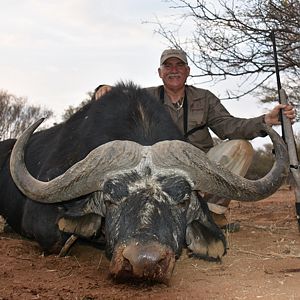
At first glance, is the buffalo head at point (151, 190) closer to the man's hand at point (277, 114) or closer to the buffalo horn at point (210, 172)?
the buffalo horn at point (210, 172)

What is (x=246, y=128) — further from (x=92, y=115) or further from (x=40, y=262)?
(x=40, y=262)

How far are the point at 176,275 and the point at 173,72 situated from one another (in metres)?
3.22

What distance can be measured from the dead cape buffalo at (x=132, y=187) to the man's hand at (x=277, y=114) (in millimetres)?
1294

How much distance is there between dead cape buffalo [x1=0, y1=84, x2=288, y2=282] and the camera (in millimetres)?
3867

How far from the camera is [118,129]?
5.06 m

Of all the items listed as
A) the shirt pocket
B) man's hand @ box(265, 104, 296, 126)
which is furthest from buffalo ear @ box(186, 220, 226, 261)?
the shirt pocket

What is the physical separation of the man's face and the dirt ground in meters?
2.08

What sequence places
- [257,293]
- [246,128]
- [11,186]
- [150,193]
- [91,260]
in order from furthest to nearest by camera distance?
1. [11,186]
2. [246,128]
3. [91,260]
4. [150,193]
5. [257,293]

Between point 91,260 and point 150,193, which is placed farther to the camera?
point 91,260

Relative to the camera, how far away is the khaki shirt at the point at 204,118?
695cm

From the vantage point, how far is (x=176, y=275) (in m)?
4.65

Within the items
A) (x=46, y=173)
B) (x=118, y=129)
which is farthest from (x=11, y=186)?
(x=118, y=129)

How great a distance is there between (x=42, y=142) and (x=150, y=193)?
10.6ft

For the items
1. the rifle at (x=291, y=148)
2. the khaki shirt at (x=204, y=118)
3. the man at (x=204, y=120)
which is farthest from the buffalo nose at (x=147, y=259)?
the khaki shirt at (x=204, y=118)
